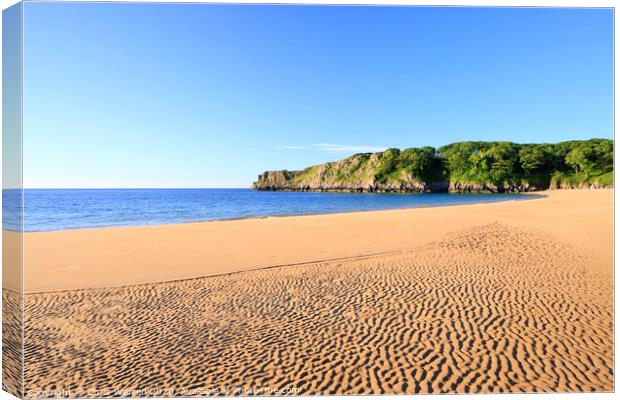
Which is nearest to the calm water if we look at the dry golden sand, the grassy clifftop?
the dry golden sand

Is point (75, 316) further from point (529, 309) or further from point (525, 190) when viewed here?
point (525, 190)

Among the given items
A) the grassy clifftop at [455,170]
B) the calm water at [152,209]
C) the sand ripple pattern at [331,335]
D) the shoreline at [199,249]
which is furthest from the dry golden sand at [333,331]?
the grassy clifftop at [455,170]

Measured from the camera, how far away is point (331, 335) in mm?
5387

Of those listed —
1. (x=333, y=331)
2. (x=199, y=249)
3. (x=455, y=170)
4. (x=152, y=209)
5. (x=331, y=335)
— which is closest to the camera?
(x=331, y=335)

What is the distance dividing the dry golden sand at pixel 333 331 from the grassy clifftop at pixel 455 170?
201ft

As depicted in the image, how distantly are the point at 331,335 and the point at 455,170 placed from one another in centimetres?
10440

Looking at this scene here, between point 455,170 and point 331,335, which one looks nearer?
point 331,335

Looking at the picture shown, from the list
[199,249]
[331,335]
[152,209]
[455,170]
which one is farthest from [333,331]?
[455,170]

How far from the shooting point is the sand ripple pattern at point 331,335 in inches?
166

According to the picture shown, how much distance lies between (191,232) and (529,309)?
17.6 meters

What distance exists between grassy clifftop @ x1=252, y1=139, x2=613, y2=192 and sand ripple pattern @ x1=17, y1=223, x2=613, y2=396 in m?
61.8

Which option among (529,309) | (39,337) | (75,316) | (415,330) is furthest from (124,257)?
(529,309)

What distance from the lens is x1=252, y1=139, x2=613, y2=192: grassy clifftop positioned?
71.9 metres

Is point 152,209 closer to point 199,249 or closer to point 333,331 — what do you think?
point 199,249
